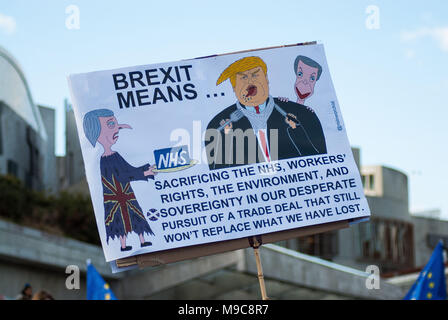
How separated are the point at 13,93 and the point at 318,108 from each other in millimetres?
20927

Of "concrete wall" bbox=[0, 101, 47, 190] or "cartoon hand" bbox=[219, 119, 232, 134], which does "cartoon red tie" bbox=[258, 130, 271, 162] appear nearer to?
"cartoon hand" bbox=[219, 119, 232, 134]

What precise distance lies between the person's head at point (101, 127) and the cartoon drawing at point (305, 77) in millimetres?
1206

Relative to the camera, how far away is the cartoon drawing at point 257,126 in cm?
532

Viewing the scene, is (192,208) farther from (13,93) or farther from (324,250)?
(324,250)

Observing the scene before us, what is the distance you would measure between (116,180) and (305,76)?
4.60 ft

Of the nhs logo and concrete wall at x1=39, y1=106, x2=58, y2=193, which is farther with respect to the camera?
concrete wall at x1=39, y1=106, x2=58, y2=193

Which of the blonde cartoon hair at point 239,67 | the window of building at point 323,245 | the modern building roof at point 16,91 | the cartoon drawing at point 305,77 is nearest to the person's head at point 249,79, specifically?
the blonde cartoon hair at point 239,67

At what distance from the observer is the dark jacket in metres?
5.30

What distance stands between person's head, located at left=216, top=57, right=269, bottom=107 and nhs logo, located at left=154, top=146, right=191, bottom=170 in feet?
1.71

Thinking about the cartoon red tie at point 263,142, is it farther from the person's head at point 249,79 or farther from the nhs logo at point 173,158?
the nhs logo at point 173,158

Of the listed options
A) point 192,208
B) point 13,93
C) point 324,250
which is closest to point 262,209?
point 192,208

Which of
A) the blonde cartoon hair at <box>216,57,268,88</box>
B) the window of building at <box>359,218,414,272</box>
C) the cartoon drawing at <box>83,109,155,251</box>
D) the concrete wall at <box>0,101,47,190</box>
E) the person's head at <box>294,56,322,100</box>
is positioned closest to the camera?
the cartoon drawing at <box>83,109,155,251</box>

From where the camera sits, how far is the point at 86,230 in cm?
2361

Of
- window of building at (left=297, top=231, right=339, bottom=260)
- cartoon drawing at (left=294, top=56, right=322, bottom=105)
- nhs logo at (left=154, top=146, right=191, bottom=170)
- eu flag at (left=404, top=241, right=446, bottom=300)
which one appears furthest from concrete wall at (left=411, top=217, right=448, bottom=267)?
nhs logo at (left=154, top=146, right=191, bottom=170)
